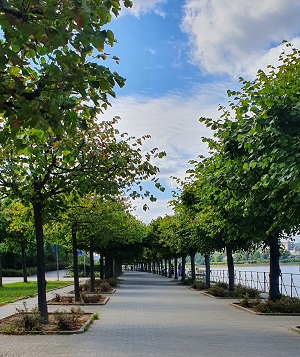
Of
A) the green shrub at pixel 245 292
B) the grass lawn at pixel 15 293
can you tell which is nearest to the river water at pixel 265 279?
the green shrub at pixel 245 292

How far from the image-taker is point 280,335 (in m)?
12.9

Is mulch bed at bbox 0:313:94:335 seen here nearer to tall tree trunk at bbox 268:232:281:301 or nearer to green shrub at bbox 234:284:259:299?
tall tree trunk at bbox 268:232:281:301

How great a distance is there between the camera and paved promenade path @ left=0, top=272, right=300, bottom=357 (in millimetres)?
10398

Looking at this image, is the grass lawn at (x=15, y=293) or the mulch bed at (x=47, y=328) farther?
the grass lawn at (x=15, y=293)

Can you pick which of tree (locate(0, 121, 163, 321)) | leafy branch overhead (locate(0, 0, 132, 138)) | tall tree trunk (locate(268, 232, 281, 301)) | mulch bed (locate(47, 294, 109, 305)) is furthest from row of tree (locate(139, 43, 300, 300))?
mulch bed (locate(47, 294, 109, 305))

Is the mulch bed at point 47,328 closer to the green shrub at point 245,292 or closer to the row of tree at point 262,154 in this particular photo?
the row of tree at point 262,154

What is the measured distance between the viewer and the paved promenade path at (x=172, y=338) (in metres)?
10.4

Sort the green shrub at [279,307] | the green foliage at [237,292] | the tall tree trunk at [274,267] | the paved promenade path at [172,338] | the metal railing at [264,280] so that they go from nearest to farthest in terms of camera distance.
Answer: the paved promenade path at [172,338], the green shrub at [279,307], the tall tree trunk at [274,267], the metal railing at [264,280], the green foliage at [237,292]

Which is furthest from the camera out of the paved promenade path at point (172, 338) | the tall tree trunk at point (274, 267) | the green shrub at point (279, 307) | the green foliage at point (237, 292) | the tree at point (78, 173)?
the green foliage at point (237, 292)

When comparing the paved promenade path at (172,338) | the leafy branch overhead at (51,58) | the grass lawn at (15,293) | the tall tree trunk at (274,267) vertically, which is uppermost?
the leafy branch overhead at (51,58)

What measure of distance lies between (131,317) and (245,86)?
921 cm

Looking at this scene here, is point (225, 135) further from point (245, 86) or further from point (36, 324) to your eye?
point (36, 324)

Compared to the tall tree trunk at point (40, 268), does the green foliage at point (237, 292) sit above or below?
below

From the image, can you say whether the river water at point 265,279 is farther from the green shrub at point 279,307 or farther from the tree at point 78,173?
the tree at point 78,173
